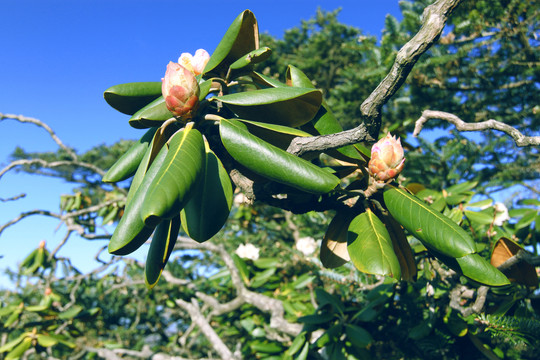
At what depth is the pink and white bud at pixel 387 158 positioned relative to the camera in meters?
0.81

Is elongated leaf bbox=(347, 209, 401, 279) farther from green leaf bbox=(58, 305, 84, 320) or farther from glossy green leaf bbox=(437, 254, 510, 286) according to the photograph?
green leaf bbox=(58, 305, 84, 320)

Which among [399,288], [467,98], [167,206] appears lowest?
[399,288]

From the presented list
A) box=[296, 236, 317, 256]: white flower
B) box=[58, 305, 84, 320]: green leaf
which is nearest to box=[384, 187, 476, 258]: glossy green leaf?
box=[296, 236, 317, 256]: white flower

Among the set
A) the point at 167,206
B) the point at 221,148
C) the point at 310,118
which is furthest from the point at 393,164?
the point at 167,206

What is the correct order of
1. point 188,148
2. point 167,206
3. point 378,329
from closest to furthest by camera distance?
1. point 167,206
2. point 188,148
3. point 378,329

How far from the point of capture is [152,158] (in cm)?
79

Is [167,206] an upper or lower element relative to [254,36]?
lower

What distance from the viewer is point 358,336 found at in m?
1.45

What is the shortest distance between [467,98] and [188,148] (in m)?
3.89

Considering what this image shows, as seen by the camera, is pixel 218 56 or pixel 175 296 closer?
pixel 218 56

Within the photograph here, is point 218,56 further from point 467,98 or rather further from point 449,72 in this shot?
point 467,98

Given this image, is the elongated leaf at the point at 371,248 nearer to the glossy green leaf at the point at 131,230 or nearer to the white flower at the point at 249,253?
the glossy green leaf at the point at 131,230

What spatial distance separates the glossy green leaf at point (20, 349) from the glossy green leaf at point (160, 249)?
2.31 m

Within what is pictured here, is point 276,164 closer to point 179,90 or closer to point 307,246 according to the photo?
point 179,90
